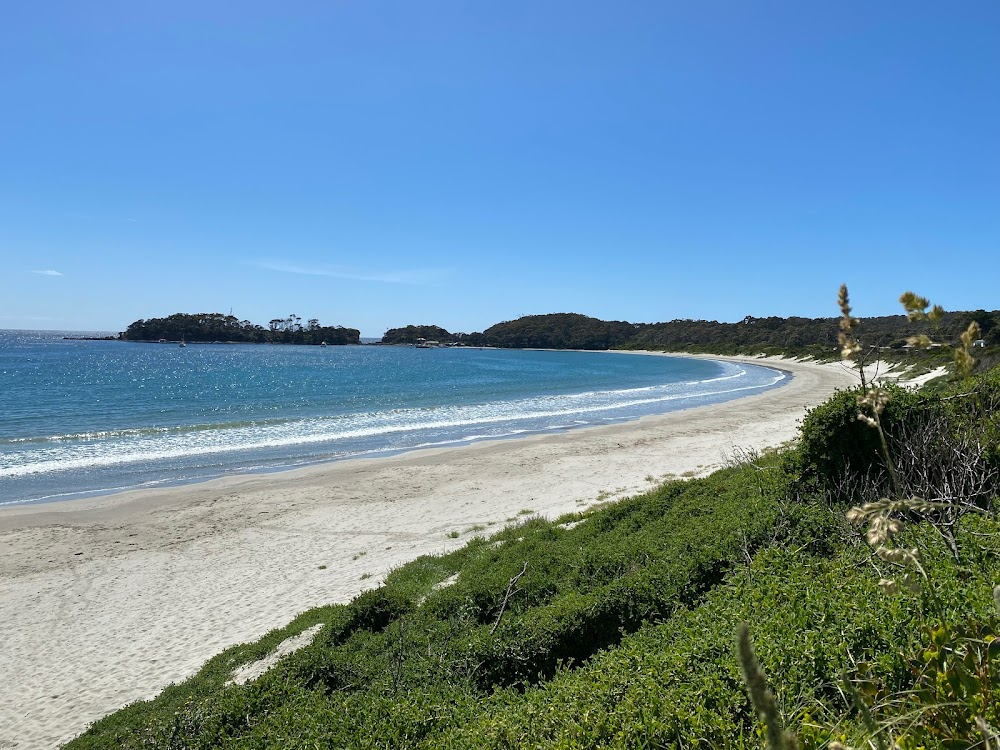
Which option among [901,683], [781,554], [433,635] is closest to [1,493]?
[433,635]

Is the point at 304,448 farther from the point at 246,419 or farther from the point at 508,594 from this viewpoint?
the point at 508,594

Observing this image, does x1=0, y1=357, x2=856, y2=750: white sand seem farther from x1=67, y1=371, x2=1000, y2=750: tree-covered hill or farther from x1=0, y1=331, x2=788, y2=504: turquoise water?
x1=0, y1=331, x2=788, y2=504: turquoise water

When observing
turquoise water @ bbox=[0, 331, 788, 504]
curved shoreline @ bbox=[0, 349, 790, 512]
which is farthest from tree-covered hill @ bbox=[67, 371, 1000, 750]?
turquoise water @ bbox=[0, 331, 788, 504]

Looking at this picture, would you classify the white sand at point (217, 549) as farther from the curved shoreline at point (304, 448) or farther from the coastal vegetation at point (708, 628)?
the coastal vegetation at point (708, 628)

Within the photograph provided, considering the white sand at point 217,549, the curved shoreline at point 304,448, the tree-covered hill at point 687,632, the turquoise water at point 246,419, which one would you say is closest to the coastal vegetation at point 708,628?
the tree-covered hill at point 687,632

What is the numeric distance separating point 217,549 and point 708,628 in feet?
37.9

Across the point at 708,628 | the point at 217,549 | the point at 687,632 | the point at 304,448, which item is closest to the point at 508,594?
the point at 687,632

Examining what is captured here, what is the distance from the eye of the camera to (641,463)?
19844mm

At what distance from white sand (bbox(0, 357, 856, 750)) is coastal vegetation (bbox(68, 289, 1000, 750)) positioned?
1.54 m

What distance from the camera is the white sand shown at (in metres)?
8.09

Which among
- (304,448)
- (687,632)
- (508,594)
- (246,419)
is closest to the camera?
(687,632)

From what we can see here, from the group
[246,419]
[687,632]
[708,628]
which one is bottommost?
[246,419]

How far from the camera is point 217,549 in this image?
41.8ft

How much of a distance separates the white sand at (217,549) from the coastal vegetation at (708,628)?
1543mm
